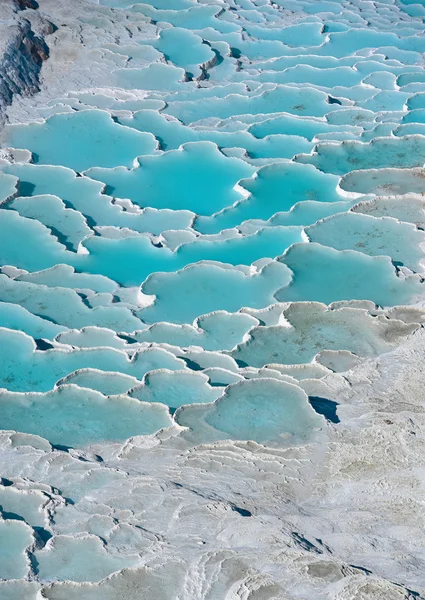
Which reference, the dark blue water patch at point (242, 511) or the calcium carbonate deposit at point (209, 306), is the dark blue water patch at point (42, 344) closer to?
the calcium carbonate deposit at point (209, 306)

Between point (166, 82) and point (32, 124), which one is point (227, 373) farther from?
point (166, 82)

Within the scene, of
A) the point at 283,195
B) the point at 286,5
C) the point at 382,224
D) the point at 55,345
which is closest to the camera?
the point at 55,345

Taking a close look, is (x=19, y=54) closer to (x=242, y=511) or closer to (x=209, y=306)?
(x=209, y=306)

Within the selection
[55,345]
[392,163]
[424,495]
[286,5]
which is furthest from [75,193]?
[286,5]

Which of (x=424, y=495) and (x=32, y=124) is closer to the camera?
(x=424, y=495)

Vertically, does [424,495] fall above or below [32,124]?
above

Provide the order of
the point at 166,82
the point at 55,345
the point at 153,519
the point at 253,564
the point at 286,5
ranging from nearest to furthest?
the point at 253,564
the point at 153,519
the point at 55,345
the point at 166,82
the point at 286,5

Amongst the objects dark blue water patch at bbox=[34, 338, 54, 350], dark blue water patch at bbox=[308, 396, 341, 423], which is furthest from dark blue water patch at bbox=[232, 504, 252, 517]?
dark blue water patch at bbox=[34, 338, 54, 350]
